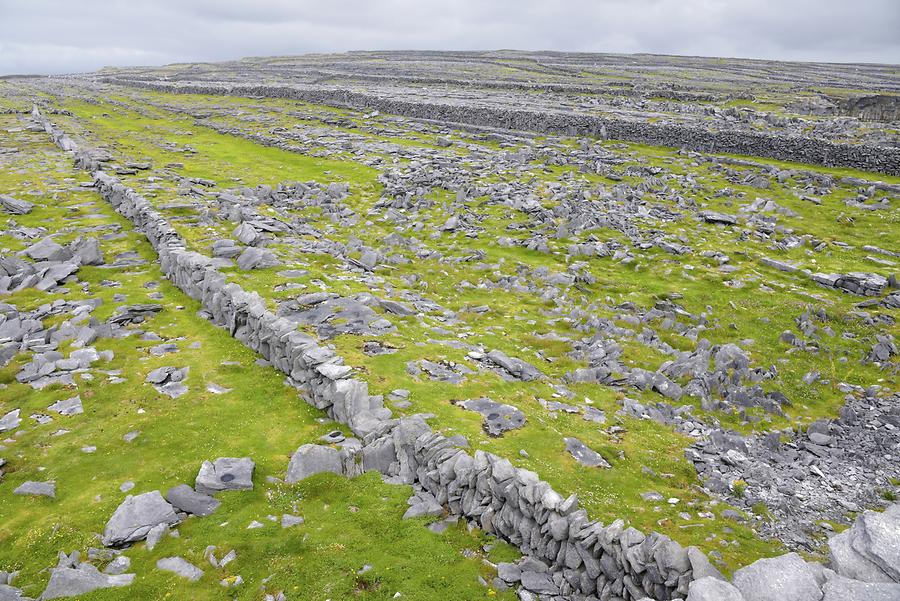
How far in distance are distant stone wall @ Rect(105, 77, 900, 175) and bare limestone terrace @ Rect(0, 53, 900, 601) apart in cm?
71

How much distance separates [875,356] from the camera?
77.8ft

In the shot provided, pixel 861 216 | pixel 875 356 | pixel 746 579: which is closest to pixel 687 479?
pixel 746 579

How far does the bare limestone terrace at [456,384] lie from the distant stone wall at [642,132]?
71cm

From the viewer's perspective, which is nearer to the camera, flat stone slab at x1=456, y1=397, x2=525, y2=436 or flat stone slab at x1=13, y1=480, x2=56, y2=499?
flat stone slab at x1=13, y1=480, x2=56, y2=499

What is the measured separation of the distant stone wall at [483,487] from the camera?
475 inches

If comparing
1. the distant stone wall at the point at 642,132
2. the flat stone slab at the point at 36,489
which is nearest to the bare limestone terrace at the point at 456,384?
the flat stone slab at the point at 36,489

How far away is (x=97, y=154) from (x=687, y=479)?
70992mm

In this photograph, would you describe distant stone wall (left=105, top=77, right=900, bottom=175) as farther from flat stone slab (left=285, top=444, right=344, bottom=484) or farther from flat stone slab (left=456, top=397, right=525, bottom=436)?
flat stone slab (left=285, top=444, right=344, bottom=484)

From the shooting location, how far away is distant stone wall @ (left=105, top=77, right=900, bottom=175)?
5344cm

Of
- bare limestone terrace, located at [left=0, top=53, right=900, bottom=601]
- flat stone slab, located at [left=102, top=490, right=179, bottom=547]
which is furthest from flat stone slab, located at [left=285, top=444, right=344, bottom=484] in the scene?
flat stone slab, located at [left=102, top=490, right=179, bottom=547]

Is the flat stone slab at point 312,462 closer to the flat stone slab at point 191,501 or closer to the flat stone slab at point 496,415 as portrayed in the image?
the flat stone slab at point 191,501

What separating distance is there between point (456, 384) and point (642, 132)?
2302 inches

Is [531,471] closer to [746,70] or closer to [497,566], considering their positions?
Answer: [497,566]

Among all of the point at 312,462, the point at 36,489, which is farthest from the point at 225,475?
the point at 36,489
